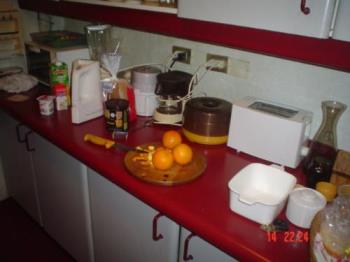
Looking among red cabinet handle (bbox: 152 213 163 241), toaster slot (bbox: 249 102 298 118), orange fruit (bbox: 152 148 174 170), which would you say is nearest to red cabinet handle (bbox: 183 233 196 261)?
red cabinet handle (bbox: 152 213 163 241)

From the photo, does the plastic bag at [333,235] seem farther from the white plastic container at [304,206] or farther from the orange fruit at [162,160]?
the orange fruit at [162,160]

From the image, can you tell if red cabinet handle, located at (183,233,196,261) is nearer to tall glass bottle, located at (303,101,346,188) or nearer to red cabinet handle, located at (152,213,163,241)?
red cabinet handle, located at (152,213,163,241)

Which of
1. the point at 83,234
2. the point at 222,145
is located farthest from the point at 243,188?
the point at 83,234

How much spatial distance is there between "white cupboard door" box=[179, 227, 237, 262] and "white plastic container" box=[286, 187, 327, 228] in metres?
0.21

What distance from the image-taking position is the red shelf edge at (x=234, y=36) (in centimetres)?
78

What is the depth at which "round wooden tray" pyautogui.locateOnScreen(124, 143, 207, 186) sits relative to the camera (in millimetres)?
982

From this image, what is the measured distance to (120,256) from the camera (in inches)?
49.7

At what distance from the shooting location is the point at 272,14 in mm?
821

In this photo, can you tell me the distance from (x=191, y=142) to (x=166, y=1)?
0.55 metres

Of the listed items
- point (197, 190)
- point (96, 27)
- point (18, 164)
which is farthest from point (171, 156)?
Answer: point (18, 164)

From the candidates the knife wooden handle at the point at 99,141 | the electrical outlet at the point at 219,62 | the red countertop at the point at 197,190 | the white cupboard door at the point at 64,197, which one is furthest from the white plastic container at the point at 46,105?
the electrical outlet at the point at 219,62

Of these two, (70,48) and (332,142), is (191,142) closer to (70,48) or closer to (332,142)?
(332,142)

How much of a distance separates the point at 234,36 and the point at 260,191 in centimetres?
49

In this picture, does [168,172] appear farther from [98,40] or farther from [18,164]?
[18,164]
